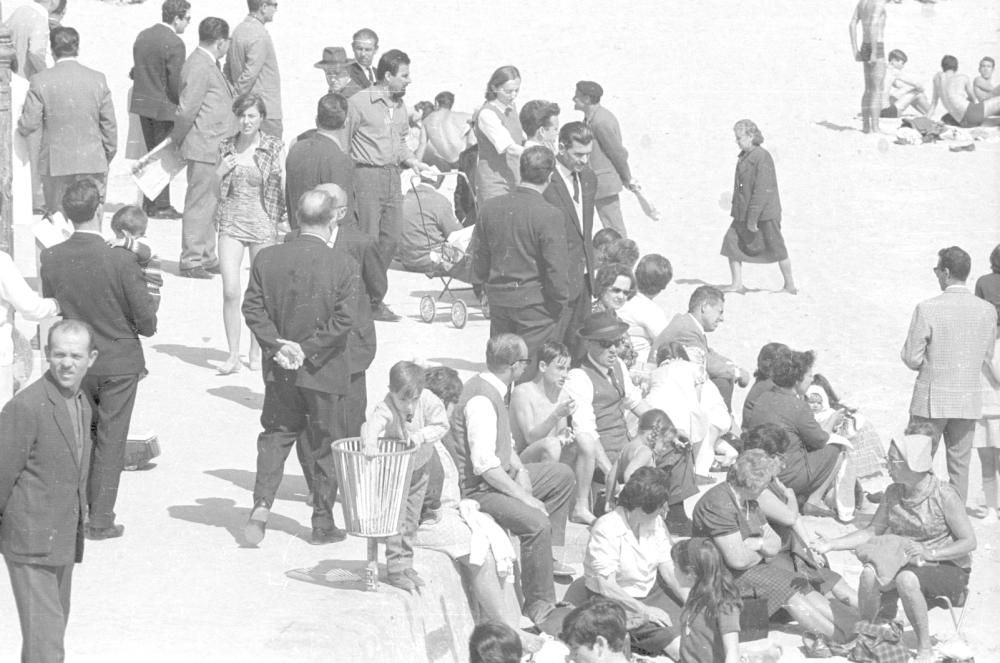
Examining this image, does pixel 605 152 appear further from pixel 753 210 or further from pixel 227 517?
pixel 227 517

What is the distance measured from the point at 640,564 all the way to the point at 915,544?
1444 millimetres

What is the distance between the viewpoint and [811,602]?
9039 mm

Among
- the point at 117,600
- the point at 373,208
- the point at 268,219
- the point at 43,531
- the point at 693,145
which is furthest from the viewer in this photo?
the point at 693,145

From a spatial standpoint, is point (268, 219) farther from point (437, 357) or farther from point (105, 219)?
point (105, 219)

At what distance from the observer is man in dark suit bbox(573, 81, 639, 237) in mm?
13562

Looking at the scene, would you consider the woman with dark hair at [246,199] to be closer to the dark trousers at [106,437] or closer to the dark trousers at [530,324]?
the dark trousers at [530,324]

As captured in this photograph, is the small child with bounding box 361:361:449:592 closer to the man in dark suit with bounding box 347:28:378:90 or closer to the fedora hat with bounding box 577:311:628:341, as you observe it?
the fedora hat with bounding box 577:311:628:341

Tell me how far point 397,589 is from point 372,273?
186cm

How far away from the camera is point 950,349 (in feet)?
33.1

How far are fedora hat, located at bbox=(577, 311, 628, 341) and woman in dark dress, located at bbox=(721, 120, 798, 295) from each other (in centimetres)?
467

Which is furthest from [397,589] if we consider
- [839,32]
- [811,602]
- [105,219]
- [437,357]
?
[839,32]

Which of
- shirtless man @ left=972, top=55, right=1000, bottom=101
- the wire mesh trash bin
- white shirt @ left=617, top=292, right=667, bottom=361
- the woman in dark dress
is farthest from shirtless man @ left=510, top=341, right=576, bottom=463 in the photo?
shirtless man @ left=972, top=55, right=1000, bottom=101

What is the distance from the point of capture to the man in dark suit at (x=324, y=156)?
1004 cm

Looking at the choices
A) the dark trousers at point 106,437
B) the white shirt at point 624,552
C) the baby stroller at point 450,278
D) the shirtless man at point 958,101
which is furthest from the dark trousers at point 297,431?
the shirtless man at point 958,101
